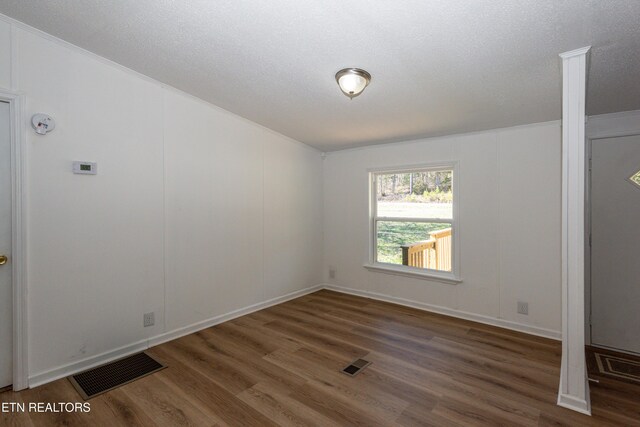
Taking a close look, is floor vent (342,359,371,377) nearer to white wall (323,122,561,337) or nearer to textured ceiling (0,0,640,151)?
white wall (323,122,561,337)

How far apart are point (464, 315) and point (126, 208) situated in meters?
3.90

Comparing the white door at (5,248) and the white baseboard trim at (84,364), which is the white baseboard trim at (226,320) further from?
the white door at (5,248)

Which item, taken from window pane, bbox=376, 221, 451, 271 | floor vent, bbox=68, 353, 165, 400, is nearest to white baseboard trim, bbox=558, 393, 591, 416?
window pane, bbox=376, 221, 451, 271

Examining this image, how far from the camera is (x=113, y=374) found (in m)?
2.55

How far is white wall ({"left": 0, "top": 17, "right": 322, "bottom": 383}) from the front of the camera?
244cm

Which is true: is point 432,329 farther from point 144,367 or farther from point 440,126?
point 144,367

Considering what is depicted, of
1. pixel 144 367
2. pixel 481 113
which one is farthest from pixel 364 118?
pixel 144 367

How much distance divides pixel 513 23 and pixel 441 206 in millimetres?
2466

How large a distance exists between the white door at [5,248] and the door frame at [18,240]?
1.0 inches

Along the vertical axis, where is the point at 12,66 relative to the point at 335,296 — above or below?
above

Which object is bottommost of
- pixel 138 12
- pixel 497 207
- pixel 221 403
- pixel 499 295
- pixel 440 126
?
pixel 221 403

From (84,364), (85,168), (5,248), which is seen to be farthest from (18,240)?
(84,364)

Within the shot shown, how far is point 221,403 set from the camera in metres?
2.19

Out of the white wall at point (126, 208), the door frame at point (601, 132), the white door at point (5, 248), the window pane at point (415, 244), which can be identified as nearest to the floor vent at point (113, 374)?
the white wall at point (126, 208)
